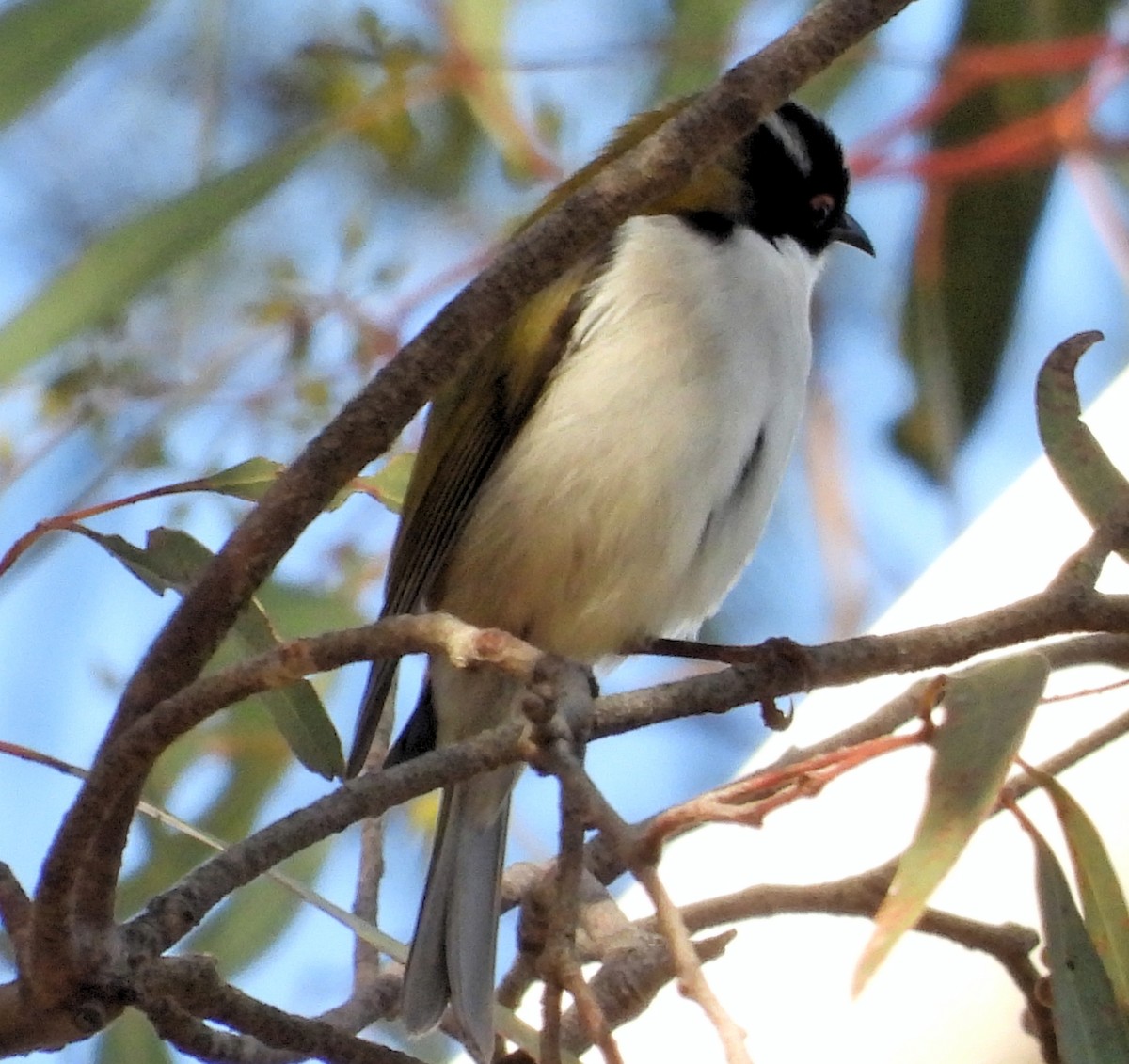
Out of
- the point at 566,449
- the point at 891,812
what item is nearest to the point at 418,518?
the point at 566,449

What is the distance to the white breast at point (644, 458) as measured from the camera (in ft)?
6.75

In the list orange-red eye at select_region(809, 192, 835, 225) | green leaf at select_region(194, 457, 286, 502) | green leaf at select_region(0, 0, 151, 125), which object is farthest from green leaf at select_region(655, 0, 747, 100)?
green leaf at select_region(194, 457, 286, 502)

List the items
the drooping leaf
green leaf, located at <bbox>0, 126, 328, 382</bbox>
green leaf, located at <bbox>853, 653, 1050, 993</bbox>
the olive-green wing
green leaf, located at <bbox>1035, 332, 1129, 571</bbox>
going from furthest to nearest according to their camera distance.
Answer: the drooping leaf < the olive-green wing < green leaf, located at <bbox>0, 126, 328, 382</bbox> < green leaf, located at <bbox>1035, 332, 1129, 571</bbox> < green leaf, located at <bbox>853, 653, 1050, 993</bbox>

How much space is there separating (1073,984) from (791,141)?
5.44 ft

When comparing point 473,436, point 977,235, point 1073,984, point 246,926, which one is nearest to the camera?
point 1073,984

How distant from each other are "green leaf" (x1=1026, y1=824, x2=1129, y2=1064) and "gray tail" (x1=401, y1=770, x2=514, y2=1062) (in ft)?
1.65

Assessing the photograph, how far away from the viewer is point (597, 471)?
2059mm

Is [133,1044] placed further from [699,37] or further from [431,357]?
[699,37]

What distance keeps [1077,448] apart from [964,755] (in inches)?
16.4

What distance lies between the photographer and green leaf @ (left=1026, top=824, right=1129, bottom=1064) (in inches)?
47.2

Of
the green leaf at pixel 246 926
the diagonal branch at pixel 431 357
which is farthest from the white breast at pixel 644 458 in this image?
the diagonal branch at pixel 431 357

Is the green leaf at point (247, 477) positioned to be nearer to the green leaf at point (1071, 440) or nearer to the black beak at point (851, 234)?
the green leaf at point (1071, 440)

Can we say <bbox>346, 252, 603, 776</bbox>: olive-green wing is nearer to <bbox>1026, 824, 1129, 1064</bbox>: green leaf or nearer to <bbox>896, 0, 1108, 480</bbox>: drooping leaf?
<bbox>896, 0, 1108, 480</bbox>: drooping leaf

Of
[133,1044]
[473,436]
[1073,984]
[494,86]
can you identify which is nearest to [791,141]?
[494,86]
